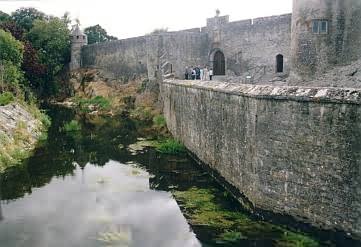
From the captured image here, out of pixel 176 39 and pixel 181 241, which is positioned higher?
pixel 176 39

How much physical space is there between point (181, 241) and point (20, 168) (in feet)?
29.1

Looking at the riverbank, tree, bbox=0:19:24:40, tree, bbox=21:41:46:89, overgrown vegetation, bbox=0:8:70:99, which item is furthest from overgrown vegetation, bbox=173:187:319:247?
tree, bbox=0:19:24:40

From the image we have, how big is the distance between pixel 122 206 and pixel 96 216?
1.08 meters

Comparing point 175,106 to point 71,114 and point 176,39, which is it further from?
point 71,114

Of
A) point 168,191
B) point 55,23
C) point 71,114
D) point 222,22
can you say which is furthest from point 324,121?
point 55,23

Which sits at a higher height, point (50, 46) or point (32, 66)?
point (50, 46)

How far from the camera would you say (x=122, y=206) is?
1209 centimetres

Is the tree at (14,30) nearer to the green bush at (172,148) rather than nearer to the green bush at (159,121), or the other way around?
the green bush at (159,121)

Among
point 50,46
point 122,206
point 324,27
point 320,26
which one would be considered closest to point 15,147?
point 122,206

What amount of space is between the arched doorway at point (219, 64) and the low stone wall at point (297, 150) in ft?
63.6

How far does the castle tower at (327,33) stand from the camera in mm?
18203

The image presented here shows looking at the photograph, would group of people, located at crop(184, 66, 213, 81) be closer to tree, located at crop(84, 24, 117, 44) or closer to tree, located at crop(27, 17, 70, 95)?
tree, located at crop(27, 17, 70, 95)

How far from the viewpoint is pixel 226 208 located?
11242 millimetres

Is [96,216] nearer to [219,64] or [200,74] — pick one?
[200,74]
